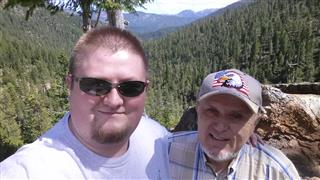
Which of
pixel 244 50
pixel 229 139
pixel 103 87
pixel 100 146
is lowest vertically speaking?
pixel 244 50

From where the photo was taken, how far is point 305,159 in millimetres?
4602

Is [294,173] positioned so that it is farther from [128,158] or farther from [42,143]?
[42,143]

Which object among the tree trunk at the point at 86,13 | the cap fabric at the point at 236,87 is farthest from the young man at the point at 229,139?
the tree trunk at the point at 86,13

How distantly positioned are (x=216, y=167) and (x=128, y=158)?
0.63 m

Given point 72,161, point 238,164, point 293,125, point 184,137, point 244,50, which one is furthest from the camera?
point 244,50

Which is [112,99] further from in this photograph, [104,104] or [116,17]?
[116,17]

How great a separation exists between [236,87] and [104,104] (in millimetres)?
752

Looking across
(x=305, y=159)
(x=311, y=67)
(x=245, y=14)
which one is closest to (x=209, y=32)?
(x=245, y=14)

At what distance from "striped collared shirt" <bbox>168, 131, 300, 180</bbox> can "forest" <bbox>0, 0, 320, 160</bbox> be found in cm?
3778

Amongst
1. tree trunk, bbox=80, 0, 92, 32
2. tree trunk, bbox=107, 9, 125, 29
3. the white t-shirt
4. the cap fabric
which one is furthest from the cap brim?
tree trunk, bbox=80, 0, 92, 32

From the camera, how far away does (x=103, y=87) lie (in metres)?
1.70

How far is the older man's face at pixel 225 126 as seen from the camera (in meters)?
2.15

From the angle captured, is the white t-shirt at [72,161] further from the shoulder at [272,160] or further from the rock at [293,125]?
the rock at [293,125]

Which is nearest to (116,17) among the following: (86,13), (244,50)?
(86,13)
